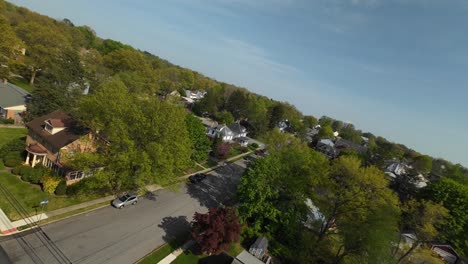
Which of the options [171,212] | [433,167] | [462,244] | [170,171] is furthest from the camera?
[433,167]

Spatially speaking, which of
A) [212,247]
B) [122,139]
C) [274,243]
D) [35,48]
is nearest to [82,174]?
[122,139]

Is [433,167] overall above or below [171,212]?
above

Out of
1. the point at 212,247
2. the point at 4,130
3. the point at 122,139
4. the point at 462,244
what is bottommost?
the point at 4,130

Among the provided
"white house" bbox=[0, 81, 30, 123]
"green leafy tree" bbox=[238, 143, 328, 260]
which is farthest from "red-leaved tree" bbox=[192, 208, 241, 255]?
"white house" bbox=[0, 81, 30, 123]

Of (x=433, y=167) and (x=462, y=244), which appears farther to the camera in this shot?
(x=433, y=167)

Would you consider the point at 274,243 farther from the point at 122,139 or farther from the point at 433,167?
the point at 433,167

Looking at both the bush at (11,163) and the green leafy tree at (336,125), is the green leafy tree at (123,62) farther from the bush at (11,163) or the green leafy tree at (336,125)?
the green leafy tree at (336,125)

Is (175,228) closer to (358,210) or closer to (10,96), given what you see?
(358,210)
